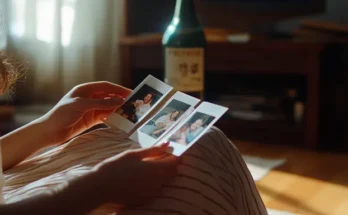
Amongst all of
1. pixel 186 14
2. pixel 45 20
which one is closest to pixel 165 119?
pixel 186 14

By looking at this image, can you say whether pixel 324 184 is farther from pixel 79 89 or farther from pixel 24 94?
pixel 24 94

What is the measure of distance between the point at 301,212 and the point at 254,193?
22.1 inches

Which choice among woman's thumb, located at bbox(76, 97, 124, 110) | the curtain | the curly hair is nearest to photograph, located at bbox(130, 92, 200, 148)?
woman's thumb, located at bbox(76, 97, 124, 110)

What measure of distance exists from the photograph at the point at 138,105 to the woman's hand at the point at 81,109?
30 mm

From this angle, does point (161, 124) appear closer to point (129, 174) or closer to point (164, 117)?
point (164, 117)

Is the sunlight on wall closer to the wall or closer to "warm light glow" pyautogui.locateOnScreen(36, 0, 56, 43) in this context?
"warm light glow" pyautogui.locateOnScreen(36, 0, 56, 43)

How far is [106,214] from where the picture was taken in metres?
0.92

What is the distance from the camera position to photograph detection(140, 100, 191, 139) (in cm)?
102

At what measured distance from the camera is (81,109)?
3.83ft

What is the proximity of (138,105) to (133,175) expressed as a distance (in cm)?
25

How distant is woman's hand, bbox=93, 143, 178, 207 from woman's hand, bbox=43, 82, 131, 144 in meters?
0.25

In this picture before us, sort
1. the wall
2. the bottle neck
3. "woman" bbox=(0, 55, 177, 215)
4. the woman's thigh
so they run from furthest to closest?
1. the wall
2. the bottle neck
3. the woman's thigh
4. "woman" bbox=(0, 55, 177, 215)

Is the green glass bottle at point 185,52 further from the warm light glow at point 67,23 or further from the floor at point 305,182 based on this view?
the warm light glow at point 67,23

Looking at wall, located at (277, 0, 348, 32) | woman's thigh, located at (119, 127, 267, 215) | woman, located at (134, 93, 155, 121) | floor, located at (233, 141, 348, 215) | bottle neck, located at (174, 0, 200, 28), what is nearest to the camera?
woman's thigh, located at (119, 127, 267, 215)
